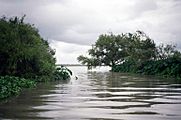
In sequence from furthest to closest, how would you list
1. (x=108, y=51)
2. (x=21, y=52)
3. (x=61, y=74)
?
1. (x=108, y=51)
2. (x=61, y=74)
3. (x=21, y=52)

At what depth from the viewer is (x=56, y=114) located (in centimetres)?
1420

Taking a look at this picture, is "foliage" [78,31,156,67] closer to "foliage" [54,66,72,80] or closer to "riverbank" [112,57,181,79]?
"riverbank" [112,57,181,79]

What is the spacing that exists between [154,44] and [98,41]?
76.6 ft

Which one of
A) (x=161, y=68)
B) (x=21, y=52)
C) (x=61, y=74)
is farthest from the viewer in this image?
(x=161, y=68)

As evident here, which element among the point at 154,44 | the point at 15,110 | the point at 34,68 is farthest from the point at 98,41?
the point at 15,110

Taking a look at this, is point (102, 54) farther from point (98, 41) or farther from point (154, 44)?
point (154, 44)

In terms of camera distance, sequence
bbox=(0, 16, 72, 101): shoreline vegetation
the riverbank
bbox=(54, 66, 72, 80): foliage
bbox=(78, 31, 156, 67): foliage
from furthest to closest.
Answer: bbox=(78, 31, 156, 67): foliage
the riverbank
bbox=(54, 66, 72, 80): foliage
bbox=(0, 16, 72, 101): shoreline vegetation

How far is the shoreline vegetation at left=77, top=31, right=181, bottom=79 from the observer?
53944mm

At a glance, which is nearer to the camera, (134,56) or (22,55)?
(22,55)

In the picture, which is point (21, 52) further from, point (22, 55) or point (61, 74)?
point (61, 74)

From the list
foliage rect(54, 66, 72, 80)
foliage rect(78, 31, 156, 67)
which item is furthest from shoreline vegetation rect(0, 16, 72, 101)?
foliage rect(78, 31, 156, 67)

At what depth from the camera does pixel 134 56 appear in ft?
216

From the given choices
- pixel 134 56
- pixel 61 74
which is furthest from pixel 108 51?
pixel 61 74

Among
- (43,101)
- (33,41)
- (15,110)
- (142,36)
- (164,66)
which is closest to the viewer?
(15,110)
